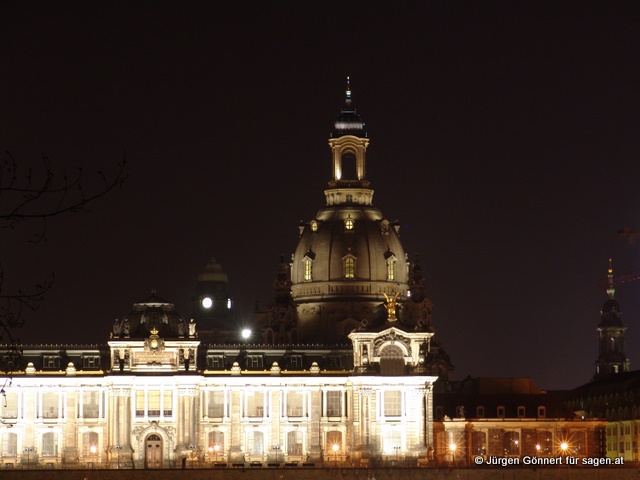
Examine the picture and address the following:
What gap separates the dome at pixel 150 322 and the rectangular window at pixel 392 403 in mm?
18393

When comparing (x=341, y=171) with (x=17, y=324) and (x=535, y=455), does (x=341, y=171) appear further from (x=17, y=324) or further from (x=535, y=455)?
(x=17, y=324)

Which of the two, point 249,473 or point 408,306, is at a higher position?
point 408,306

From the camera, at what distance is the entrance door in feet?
458

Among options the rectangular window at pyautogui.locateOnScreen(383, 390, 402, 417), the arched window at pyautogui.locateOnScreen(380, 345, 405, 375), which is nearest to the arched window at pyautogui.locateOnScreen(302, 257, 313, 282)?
the arched window at pyautogui.locateOnScreen(380, 345, 405, 375)

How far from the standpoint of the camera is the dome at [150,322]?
141 m

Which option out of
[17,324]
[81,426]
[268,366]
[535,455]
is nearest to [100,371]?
[81,426]

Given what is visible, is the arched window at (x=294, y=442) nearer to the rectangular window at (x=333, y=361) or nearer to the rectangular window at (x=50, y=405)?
the rectangular window at (x=333, y=361)

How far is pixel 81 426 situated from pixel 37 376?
5685 mm

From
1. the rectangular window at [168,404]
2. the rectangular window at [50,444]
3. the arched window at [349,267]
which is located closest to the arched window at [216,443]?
the rectangular window at [168,404]

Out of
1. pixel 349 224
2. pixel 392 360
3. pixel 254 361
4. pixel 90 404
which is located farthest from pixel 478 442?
pixel 90 404

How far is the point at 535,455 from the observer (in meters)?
148

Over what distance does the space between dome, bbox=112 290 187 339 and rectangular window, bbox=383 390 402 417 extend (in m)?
18.4

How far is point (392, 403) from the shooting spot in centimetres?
14225

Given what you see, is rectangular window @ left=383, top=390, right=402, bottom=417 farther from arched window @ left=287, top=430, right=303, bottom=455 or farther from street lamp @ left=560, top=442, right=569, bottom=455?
street lamp @ left=560, top=442, right=569, bottom=455
